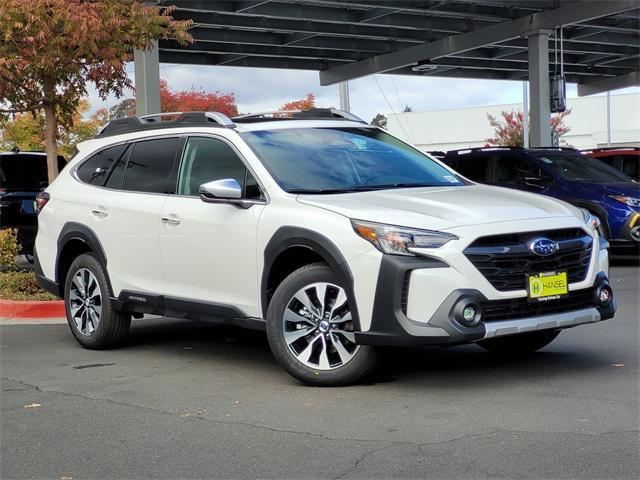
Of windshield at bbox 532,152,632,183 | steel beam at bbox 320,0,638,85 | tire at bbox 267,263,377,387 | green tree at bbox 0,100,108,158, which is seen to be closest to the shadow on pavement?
tire at bbox 267,263,377,387

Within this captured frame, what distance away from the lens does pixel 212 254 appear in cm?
723

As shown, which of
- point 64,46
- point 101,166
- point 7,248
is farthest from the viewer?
point 7,248

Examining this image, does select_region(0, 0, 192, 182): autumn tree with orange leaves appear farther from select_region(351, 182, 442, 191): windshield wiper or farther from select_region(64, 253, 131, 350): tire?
select_region(351, 182, 442, 191): windshield wiper

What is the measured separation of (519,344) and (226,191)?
253cm

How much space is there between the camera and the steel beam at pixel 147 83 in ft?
63.8

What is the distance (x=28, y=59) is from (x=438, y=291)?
24.8 ft

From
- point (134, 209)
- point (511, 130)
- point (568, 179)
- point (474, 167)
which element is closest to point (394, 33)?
point (474, 167)

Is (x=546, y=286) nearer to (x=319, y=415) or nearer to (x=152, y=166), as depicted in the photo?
(x=319, y=415)

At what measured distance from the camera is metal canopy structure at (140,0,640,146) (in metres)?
22.3

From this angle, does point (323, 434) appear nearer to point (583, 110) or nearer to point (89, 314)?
point (89, 314)

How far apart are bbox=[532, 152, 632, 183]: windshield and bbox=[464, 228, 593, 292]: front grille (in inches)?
341

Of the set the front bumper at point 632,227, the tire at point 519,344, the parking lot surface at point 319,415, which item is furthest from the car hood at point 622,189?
the tire at point 519,344

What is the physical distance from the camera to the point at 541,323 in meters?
6.34

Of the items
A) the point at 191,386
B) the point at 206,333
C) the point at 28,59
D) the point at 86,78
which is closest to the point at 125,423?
the point at 191,386
